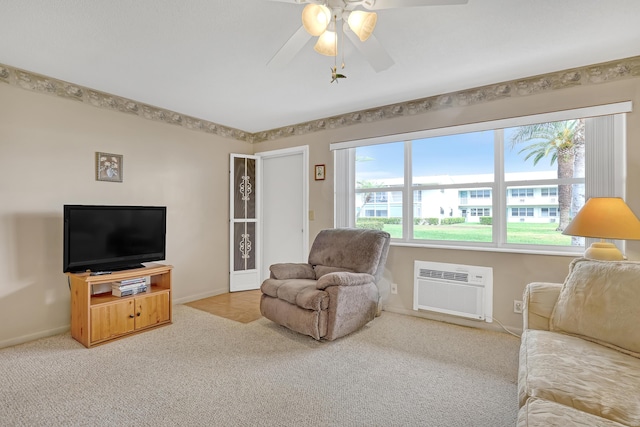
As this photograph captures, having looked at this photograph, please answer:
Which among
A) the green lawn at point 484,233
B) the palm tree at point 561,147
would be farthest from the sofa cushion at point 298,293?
the palm tree at point 561,147

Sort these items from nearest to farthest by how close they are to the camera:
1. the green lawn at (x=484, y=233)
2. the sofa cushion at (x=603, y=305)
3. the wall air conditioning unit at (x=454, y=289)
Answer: the sofa cushion at (x=603, y=305)
the green lawn at (x=484, y=233)
the wall air conditioning unit at (x=454, y=289)

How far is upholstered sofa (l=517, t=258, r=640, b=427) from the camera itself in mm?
1075

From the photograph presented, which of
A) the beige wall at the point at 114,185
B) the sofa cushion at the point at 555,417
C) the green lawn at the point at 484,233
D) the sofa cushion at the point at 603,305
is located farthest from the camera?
the green lawn at the point at 484,233

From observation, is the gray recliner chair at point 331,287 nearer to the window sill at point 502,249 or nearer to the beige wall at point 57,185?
the window sill at point 502,249

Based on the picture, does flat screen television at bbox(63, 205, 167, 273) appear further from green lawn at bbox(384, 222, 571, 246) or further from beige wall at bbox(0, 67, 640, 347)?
green lawn at bbox(384, 222, 571, 246)

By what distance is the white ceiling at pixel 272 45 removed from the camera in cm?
186

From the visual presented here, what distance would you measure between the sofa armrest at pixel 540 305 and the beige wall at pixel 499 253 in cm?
100

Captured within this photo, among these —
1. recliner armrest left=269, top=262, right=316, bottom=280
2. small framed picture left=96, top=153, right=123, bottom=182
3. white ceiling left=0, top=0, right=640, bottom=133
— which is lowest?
recliner armrest left=269, top=262, right=316, bottom=280

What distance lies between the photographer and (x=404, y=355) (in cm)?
245

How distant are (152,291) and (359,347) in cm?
211

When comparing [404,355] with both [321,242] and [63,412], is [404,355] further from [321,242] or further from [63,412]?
[63,412]

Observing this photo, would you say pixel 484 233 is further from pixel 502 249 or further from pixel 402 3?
pixel 402 3

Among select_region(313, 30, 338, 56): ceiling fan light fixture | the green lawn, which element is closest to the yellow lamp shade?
the green lawn

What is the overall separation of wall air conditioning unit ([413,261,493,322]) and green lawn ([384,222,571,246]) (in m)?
0.33
